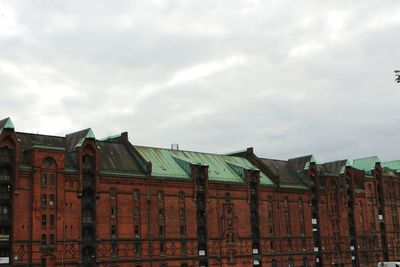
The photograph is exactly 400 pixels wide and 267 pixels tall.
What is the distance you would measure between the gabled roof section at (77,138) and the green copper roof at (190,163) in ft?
44.6

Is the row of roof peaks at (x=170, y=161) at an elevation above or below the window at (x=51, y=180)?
above

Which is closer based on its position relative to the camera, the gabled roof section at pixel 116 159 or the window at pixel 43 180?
the window at pixel 43 180

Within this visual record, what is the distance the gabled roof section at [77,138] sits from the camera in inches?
3478

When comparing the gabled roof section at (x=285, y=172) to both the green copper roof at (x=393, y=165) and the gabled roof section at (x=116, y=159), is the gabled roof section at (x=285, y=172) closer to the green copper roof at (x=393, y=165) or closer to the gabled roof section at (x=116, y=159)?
the gabled roof section at (x=116, y=159)

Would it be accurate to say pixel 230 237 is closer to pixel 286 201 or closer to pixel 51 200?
pixel 286 201

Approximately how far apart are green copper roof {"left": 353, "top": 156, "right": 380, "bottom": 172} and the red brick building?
0.61 m

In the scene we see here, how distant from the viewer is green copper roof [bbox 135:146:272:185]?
101m

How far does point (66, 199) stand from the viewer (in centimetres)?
8444

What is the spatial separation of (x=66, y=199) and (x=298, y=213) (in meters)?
52.3

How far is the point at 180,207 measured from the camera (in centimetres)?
9875

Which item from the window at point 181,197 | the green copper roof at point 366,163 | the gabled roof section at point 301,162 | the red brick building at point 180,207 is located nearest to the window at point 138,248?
the red brick building at point 180,207

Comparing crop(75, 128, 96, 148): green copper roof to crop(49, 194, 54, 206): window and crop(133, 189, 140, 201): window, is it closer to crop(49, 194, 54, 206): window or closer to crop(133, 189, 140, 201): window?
crop(49, 194, 54, 206): window

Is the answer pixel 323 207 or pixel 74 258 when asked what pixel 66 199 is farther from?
pixel 323 207

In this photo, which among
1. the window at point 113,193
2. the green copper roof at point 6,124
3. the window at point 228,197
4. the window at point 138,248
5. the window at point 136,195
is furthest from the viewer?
the window at point 228,197
